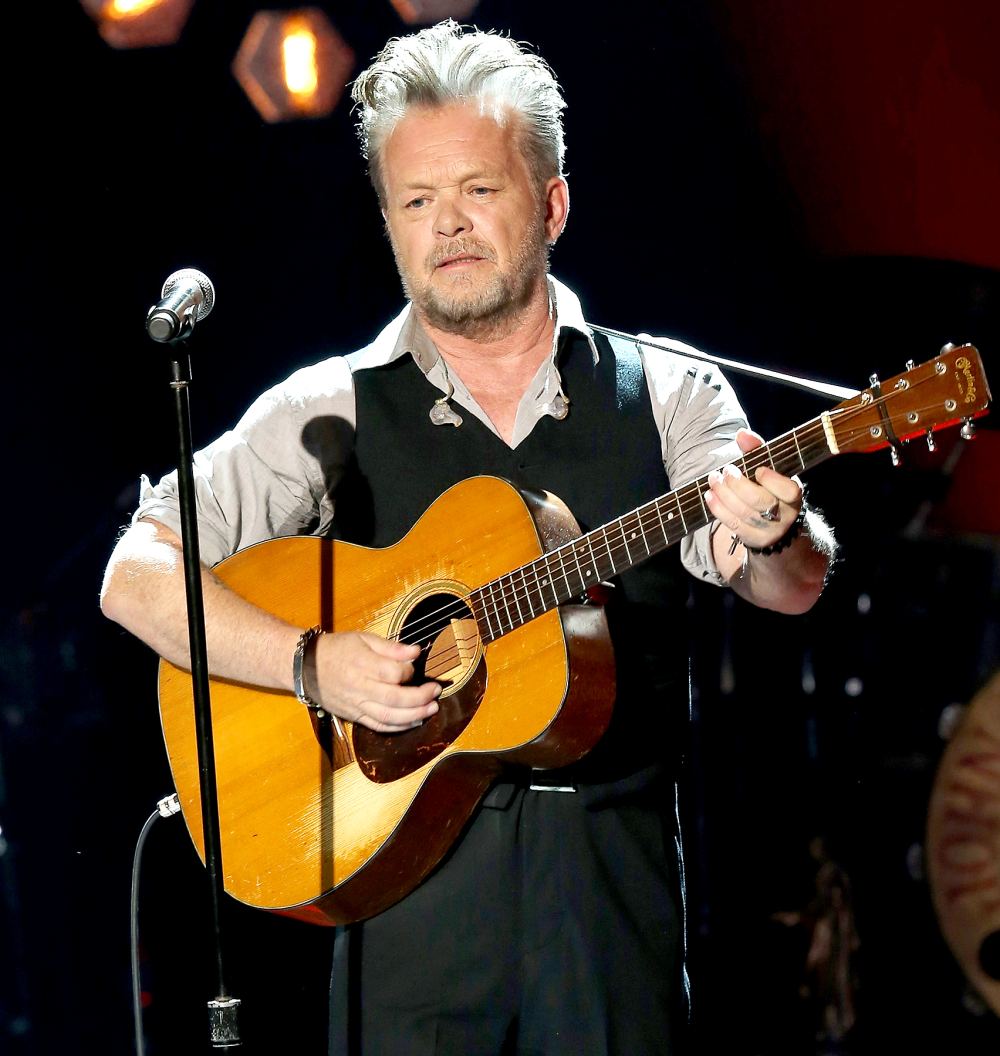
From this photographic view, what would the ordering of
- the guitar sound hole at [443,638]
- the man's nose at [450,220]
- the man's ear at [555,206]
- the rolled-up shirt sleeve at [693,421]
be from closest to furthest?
the guitar sound hole at [443,638] → the rolled-up shirt sleeve at [693,421] → the man's nose at [450,220] → the man's ear at [555,206]

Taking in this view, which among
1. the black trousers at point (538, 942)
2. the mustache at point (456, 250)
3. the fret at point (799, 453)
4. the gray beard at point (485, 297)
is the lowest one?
the black trousers at point (538, 942)

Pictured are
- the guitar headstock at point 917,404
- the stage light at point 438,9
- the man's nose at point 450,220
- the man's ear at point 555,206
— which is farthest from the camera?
the stage light at point 438,9

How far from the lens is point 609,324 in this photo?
3736 millimetres

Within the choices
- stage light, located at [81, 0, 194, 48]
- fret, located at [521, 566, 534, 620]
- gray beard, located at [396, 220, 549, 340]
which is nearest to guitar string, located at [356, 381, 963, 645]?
fret, located at [521, 566, 534, 620]

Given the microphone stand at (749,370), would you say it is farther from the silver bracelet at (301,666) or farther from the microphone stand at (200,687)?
the microphone stand at (200,687)

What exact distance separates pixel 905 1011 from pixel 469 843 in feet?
6.13

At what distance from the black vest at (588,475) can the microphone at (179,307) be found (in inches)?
24.6

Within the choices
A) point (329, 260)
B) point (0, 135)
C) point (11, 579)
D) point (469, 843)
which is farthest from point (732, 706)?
point (0, 135)

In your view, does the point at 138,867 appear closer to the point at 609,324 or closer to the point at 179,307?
the point at 179,307

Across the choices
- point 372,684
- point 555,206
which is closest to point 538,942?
point 372,684

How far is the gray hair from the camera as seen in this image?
2.83m

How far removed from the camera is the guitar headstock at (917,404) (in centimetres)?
215

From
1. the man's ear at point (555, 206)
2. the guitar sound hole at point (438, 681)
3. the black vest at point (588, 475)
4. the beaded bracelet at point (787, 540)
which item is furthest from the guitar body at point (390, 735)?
the man's ear at point (555, 206)

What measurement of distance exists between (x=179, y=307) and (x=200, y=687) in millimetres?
636
